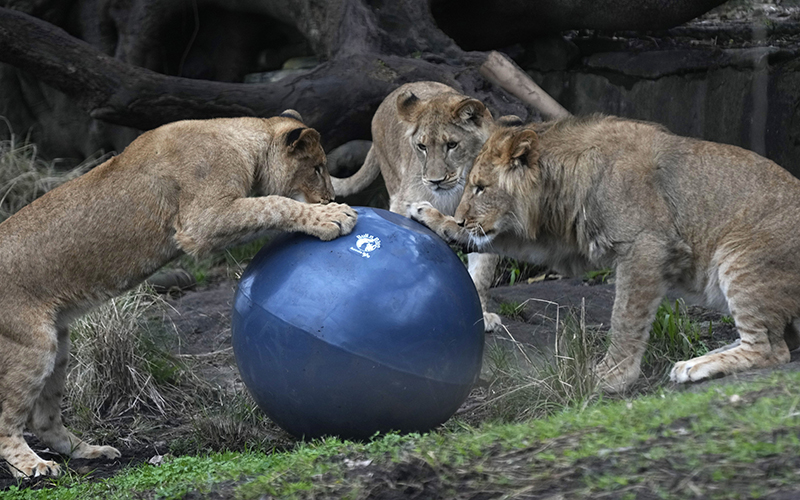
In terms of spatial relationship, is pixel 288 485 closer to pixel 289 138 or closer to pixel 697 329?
pixel 289 138

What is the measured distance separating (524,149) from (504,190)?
0.29 m

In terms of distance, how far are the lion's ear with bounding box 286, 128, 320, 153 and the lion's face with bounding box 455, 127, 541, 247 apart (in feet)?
3.50

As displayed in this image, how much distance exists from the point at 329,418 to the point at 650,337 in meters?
2.65

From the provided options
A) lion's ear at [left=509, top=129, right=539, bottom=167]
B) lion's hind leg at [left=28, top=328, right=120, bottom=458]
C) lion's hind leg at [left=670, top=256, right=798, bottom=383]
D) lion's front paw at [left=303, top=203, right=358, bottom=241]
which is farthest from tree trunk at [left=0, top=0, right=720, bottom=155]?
lion's front paw at [left=303, top=203, right=358, bottom=241]

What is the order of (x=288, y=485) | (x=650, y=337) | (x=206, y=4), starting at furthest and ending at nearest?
1. (x=206, y=4)
2. (x=650, y=337)
3. (x=288, y=485)

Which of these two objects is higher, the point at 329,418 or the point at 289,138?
the point at 289,138

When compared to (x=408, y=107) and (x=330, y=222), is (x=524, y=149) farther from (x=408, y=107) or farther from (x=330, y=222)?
(x=408, y=107)

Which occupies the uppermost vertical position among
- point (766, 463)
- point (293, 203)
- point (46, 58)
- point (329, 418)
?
point (46, 58)

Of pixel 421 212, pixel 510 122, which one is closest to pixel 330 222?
pixel 421 212

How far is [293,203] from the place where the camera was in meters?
5.05

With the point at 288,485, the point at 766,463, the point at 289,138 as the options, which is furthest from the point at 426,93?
the point at 766,463

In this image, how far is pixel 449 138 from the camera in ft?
23.5

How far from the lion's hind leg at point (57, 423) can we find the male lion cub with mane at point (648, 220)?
2.44m

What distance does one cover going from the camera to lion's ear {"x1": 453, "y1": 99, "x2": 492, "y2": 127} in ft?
23.2
